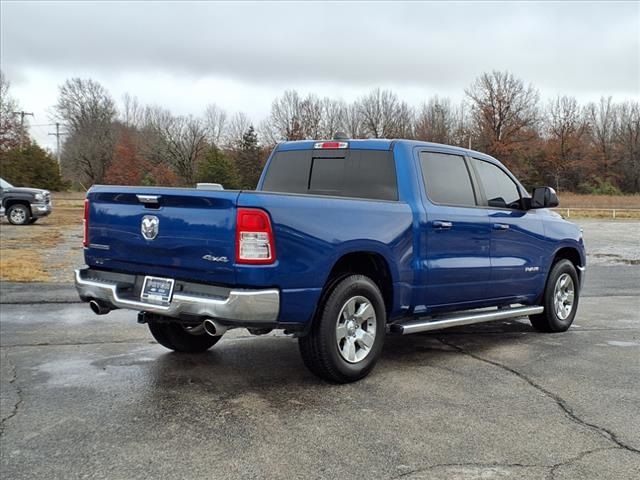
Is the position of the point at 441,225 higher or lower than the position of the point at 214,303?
higher

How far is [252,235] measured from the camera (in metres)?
4.24

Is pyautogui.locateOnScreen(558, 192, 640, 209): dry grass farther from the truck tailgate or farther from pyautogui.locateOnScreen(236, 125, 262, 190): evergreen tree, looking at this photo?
the truck tailgate

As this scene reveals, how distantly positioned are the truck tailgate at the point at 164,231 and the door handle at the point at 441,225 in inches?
79.2

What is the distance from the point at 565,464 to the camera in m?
3.52

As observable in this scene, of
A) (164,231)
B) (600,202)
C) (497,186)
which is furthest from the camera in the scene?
(600,202)

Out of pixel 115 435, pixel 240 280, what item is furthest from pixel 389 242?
pixel 115 435

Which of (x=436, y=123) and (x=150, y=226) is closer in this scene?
(x=150, y=226)

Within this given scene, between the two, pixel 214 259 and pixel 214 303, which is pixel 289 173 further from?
pixel 214 303

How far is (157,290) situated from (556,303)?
4.74 m

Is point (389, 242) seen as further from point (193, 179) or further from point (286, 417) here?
point (193, 179)

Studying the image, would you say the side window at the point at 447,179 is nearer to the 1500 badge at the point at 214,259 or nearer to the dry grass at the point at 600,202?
the 1500 badge at the point at 214,259

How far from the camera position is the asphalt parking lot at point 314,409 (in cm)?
351

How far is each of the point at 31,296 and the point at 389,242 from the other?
663 centimetres

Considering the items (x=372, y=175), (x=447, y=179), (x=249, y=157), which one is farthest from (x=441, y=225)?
(x=249, y=157)
